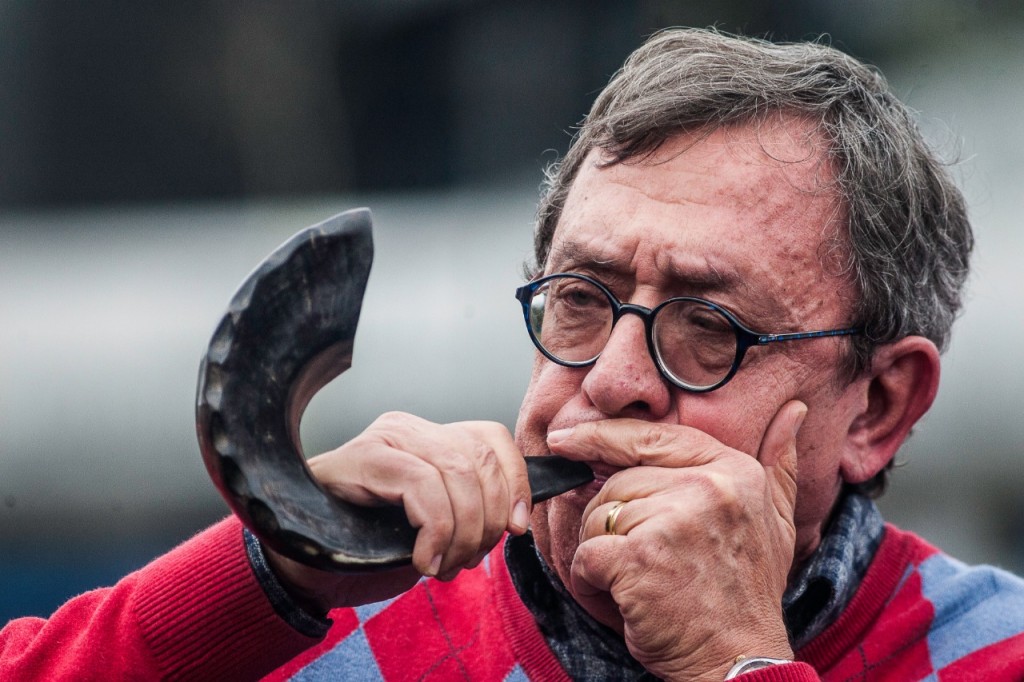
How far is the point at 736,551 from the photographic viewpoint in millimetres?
1780

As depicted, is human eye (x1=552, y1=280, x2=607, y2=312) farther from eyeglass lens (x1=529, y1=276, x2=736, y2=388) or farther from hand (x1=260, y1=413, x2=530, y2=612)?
hand (x1=260, y1=413, x2=530, y2=612)

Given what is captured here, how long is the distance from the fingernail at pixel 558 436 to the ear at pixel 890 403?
→ 0.68 m

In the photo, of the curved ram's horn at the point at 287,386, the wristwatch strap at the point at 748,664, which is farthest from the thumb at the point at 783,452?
the curved ram's horn at the point at 287,386

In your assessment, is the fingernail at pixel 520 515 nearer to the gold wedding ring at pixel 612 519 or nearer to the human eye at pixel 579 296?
the gold wedding ring at pixel 612 519

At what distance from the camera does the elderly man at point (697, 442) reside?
1747 mm

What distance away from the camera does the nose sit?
6.27 ft

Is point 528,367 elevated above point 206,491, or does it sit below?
above

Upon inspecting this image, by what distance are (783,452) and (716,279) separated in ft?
1.17

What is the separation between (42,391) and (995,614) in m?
3.74

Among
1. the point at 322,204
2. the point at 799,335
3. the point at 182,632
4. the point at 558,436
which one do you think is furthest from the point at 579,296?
the point at 322,204

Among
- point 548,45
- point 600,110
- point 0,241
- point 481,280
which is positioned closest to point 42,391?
point 0,241

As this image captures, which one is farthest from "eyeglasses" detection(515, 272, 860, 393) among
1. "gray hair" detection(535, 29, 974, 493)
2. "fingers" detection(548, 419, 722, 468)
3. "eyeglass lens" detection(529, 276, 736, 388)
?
"gray hair" detection(535, 29, 974, 493)

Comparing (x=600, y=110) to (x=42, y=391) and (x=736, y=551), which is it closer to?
(x=736, y=551)

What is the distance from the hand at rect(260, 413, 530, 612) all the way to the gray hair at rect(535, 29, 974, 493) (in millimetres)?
778
